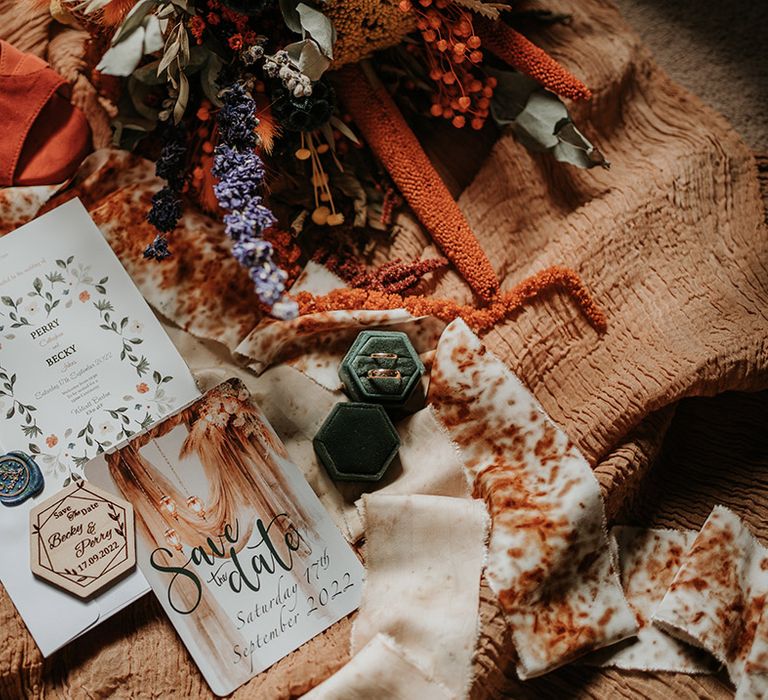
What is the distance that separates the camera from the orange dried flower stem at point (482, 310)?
1001 mm

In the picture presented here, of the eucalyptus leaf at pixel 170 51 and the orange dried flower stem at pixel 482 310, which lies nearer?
the eucalyptus leaf at pixel 170 51

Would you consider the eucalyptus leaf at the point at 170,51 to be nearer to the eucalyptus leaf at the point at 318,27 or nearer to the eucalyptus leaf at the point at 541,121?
the eucalyptus leaf at the point at 318,27

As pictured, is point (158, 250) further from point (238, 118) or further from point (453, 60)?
point (453, 60)

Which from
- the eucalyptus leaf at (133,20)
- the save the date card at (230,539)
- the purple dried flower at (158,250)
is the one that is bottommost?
the save the date card at (230,539)

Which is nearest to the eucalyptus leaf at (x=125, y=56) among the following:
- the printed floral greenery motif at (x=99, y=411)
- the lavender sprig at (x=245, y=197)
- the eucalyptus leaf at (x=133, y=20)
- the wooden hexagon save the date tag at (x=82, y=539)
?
the eucalyptus leaf at (x=133, y=20)

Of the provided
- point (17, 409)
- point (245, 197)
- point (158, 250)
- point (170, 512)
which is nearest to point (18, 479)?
point (17, 409)

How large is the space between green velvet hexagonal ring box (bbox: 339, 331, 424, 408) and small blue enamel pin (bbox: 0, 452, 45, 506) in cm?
40

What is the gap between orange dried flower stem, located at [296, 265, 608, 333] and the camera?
1001 millimetres

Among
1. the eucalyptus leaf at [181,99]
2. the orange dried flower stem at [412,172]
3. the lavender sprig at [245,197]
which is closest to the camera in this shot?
the lavender sprig at [245,197]

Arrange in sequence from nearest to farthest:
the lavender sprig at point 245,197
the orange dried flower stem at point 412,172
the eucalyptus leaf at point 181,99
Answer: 1. the lavender sprig at point 245,197
2. the eucalyptus leaf at point 181,99
3. the orange dried flower stem at point 412,172

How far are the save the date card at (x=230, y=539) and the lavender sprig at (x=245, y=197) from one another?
0.20 meters

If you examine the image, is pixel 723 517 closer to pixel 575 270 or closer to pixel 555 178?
pixel 575 270

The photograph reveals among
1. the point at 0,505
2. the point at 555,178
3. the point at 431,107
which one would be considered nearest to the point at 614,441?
the point at 555,178

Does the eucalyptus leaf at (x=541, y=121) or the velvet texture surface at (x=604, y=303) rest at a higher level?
the eucalyptus leaf at (x=541, y=121)
